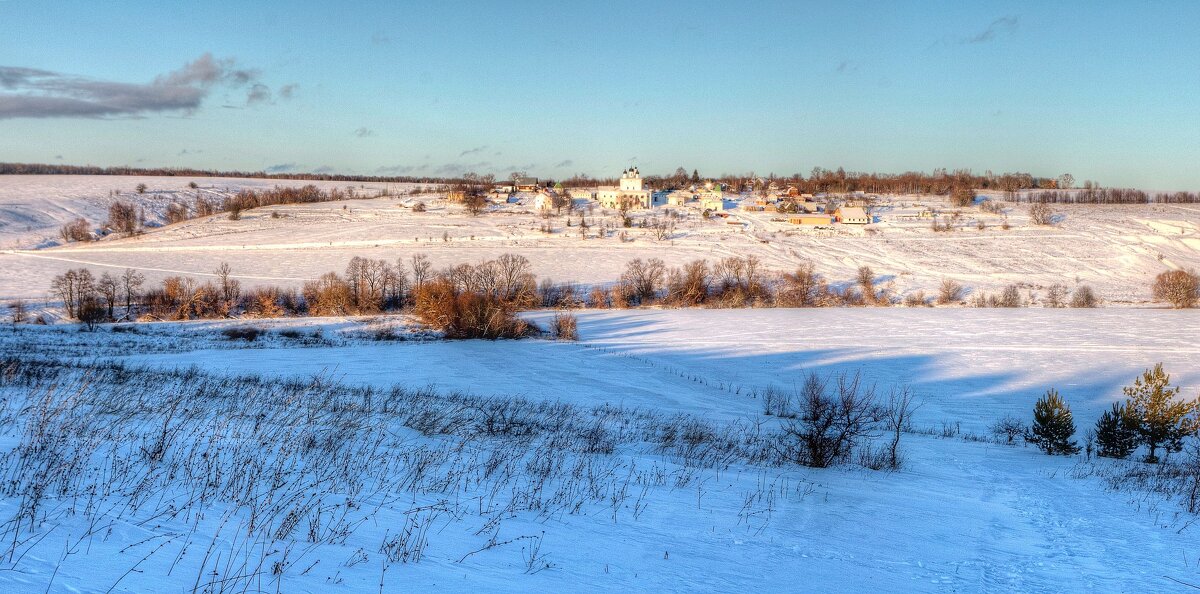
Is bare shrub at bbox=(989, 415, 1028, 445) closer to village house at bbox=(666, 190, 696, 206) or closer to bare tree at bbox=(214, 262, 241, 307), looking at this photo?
bare tree at bbox=(214, 262, 241, 307)

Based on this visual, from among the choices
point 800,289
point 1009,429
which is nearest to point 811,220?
point 800,289

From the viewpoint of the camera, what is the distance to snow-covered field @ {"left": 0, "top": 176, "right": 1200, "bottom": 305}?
6412cm

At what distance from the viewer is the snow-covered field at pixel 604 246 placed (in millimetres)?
64125

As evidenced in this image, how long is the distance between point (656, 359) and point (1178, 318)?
136 feet

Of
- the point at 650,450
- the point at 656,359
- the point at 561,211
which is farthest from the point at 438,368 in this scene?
the point at 561,211

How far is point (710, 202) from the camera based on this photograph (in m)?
109

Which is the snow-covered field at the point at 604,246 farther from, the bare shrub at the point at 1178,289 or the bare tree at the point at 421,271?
the bare tree at the point at 421,271

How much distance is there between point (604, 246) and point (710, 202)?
3903cm

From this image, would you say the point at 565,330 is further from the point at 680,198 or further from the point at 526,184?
the point at 526,184

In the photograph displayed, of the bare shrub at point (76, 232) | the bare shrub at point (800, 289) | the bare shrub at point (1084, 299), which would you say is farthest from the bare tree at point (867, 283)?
the bare shrub at point (76, 232)

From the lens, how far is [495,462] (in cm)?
795

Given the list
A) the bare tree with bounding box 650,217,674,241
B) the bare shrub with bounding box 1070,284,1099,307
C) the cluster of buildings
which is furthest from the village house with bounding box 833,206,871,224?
the bare shrub with bounding box 1070,284,1099,307

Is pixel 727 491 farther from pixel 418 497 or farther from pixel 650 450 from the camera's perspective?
pixel 418 497

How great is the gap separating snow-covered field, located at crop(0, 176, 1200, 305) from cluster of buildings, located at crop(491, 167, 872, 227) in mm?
3879
